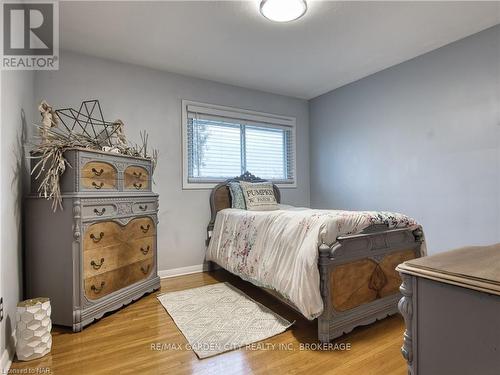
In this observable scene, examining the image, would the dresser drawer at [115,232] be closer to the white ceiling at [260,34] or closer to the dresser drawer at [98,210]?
the dresser drawer at [98,210]

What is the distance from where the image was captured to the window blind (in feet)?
11.2

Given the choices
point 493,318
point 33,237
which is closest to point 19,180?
point 33,237

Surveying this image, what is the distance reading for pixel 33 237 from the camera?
200cm

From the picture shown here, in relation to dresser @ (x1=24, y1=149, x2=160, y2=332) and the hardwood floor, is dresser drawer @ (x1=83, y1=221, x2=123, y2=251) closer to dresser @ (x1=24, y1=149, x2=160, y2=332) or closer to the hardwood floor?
dresser @ (x1=24, y1=149, x2=160, y2=332)

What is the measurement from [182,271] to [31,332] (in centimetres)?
171

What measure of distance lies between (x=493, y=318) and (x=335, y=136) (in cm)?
353

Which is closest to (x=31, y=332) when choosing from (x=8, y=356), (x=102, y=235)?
(x=8, y=356)

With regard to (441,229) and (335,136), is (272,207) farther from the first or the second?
(441,229)

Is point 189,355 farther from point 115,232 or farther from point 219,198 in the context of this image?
point 219,198

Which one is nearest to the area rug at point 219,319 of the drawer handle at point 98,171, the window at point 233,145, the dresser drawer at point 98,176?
the dresser drawer at point 98,176

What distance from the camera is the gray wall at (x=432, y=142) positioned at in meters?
2.41

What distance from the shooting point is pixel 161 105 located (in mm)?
3176

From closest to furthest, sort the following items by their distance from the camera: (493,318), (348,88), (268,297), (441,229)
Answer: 1. (493,318)
2. (268,297)
3. (441,229)
4. (348,88)

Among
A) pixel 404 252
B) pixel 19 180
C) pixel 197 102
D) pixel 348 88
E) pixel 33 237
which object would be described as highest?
pixel 348 88
